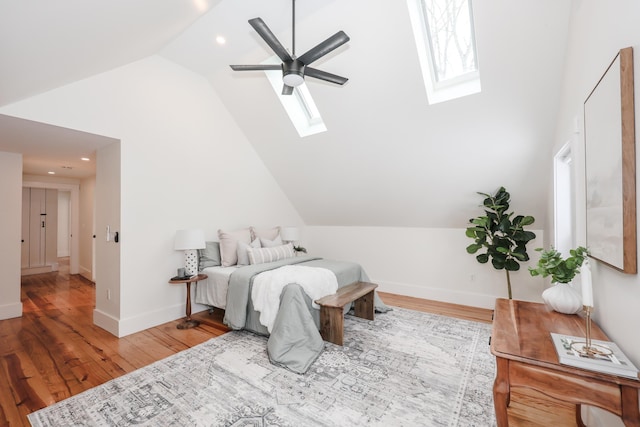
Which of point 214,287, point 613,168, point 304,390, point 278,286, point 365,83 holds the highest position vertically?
point 365,83

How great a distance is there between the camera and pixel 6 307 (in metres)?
3.61

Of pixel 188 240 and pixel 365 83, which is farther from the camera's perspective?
pixel 188 240

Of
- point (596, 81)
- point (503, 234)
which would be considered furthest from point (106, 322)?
point (503, 234)

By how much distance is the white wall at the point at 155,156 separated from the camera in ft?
9.77

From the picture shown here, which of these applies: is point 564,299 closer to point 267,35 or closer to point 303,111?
point 267,35

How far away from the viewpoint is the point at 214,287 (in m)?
3.52

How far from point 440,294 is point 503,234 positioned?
55.5 inches

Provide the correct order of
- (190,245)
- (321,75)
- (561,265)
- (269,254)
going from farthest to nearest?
(269,254), (190,245), (321,75), (561,265)

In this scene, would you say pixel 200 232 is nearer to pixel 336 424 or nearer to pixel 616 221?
pixel 336 424

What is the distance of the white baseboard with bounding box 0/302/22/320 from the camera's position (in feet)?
11.8

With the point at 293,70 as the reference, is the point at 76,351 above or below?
below

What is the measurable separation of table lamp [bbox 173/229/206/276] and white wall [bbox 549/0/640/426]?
11.7ft

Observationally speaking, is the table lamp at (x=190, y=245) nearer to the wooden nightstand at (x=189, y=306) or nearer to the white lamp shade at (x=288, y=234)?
the wooden nightstand at (x=189, y=306)

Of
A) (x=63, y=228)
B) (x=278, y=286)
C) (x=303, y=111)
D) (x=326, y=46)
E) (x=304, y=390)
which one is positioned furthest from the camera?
(x=63, y=228)
